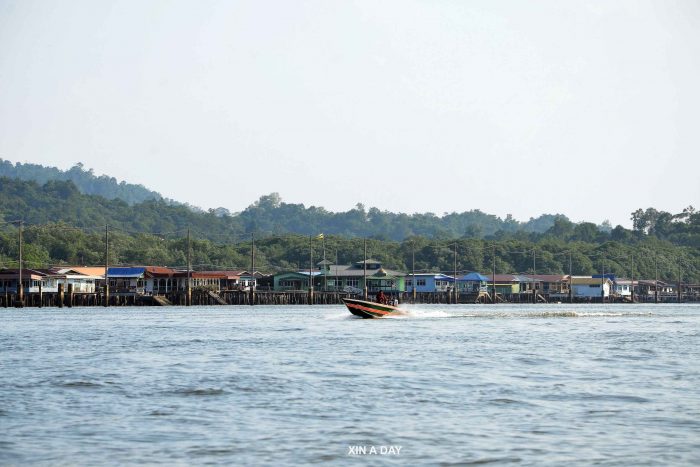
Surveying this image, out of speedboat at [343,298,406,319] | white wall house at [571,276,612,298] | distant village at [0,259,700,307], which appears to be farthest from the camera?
white wall house at [571,276,612,298]

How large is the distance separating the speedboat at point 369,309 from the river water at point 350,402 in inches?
921

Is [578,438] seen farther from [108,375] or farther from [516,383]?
[108,375]

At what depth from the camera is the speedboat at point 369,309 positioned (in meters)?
70.7

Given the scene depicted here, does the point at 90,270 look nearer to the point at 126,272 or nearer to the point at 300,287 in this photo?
the point at 126,272

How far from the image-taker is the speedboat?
70688 mm

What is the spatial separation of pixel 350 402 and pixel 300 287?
122631mm

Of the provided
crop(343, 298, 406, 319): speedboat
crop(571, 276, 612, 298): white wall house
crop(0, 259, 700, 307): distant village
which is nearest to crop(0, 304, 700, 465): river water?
crop(343, 298, 406, 319): speedboat

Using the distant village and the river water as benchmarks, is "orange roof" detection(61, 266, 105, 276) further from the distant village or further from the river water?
the river water

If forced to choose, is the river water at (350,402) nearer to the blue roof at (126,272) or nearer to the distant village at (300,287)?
the distant village at (300,287)

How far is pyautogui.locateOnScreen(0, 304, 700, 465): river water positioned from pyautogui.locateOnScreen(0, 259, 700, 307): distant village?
68827mm

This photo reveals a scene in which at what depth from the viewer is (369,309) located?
7081 cm

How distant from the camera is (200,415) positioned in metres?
23.7

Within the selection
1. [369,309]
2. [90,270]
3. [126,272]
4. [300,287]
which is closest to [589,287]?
[300,287]

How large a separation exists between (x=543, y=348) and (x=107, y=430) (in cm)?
2498
